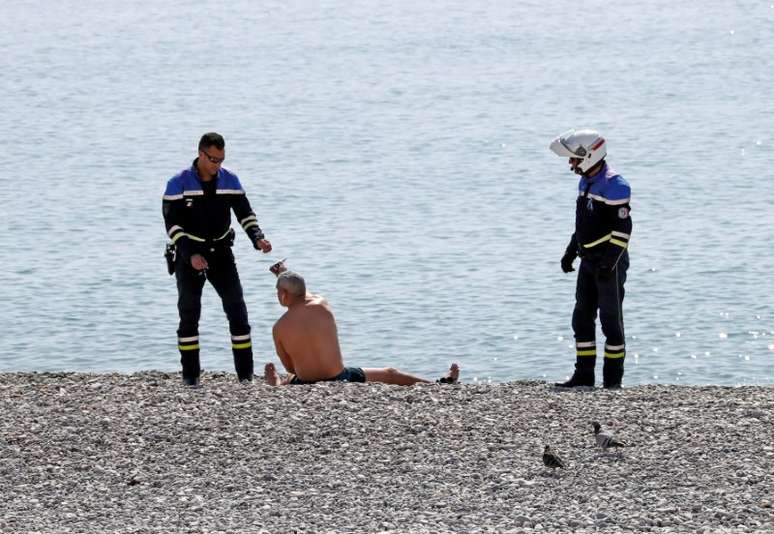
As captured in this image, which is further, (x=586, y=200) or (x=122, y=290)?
(x=122, y=290)

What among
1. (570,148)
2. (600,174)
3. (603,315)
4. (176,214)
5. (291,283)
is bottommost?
(603,315)

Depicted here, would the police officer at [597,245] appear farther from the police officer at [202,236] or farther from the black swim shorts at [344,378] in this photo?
the police officer at [202,236]

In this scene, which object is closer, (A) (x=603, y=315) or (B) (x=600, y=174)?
(B) (x=600, y=174)

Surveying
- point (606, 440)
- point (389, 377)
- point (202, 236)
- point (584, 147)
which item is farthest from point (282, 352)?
point (606, 440)

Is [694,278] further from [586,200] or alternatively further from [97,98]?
[97,98]

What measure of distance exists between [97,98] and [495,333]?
2394 centimetres

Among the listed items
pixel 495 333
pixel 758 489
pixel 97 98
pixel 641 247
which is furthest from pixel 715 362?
pixel 97 98

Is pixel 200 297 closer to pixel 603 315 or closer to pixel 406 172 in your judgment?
pixel 603 315

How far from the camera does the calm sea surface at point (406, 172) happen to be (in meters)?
19.4

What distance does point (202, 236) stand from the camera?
512 inches

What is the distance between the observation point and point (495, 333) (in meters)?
19.2

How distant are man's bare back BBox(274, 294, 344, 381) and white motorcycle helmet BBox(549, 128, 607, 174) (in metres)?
2.11

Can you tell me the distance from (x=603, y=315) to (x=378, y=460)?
3.24m

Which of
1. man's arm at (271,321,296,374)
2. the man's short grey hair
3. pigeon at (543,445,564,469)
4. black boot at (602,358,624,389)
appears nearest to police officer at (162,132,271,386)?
the man's short grey hair
